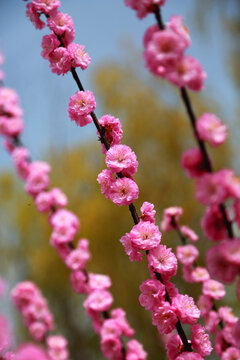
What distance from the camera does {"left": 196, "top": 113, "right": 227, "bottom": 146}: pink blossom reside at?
2.04ft

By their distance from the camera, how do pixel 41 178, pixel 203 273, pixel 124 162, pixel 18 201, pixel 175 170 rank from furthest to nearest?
pixel 18 201 → pixel 175 170 → pixel 41 178 → pixel 203 273 → pixel 124 162

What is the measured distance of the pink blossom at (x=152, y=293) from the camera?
2.43ft

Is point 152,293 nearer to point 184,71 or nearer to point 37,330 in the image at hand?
point 184,71

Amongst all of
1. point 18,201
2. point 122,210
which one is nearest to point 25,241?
point 18,201

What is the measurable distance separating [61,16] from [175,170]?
15.2ft

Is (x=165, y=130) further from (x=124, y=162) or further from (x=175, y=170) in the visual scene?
(x=124, y=162)

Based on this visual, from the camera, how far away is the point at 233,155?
5145 millimetres

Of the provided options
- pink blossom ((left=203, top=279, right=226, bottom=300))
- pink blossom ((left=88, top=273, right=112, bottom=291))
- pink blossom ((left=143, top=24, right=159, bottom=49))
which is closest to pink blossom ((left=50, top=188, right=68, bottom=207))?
pink blossom ((left=88, top=273, right=112, bottom=291))

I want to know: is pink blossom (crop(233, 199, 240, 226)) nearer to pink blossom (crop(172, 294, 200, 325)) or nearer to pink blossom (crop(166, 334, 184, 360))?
pink blossom (crop(172, 294, 200, 325))

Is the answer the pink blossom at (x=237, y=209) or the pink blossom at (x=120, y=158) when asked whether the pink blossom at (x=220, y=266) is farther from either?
the pink blossom at (x=120, y=158)

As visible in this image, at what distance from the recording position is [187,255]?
1229 mm

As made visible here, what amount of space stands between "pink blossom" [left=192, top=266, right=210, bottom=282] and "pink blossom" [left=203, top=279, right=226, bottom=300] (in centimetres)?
2

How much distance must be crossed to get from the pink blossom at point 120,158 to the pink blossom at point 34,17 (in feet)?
1.38

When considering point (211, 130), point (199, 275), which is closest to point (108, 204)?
point (199, 275)
